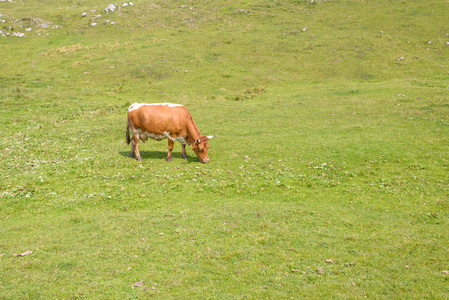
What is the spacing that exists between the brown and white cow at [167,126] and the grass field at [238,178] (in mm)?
915

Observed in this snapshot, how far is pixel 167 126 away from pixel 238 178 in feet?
13.8

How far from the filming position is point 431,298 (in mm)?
7246

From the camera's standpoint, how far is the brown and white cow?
1631 centimetres

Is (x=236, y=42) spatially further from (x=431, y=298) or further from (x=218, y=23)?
(x=431, y=298)

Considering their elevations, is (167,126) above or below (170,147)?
above

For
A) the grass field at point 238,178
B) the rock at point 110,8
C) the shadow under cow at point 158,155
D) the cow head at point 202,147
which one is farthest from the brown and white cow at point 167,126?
the rock at point 110,8

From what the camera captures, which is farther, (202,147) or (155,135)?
(155,135)

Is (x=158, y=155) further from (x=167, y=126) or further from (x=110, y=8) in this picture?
(x=110, y=8)

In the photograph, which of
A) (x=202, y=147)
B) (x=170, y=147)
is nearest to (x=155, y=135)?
(x=170, y=147)

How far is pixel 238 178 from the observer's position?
14.3 meters

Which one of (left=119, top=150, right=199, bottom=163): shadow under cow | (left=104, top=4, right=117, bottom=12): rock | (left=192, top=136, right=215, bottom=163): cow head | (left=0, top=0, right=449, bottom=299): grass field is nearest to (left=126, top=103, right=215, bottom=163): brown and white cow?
(left=192, top=136, right=215, bottom=163): cow head

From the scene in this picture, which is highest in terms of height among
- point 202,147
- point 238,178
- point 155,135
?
point 155,135

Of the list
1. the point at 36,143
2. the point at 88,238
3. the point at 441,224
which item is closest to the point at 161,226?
the point at 88,238

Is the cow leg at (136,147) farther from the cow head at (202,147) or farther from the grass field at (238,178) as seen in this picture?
the cow head at (202,147)
